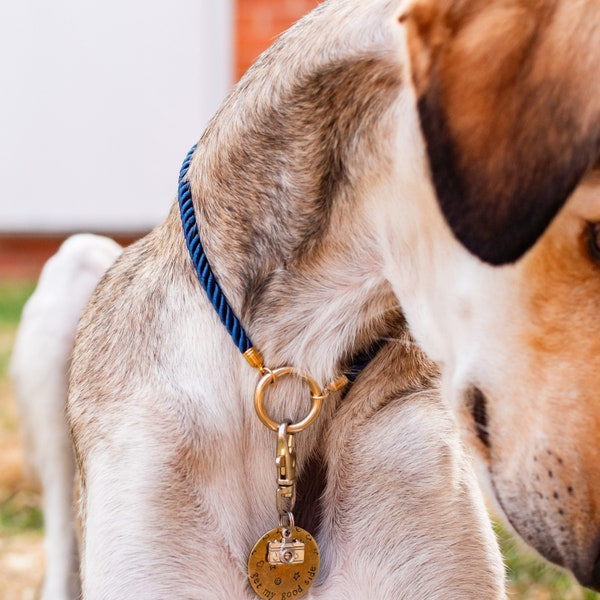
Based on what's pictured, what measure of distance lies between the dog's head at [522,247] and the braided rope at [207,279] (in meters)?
0.42

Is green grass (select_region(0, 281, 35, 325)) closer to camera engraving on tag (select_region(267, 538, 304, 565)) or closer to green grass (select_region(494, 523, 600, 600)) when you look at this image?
green grass (select_region(494, 523, 600, 600))

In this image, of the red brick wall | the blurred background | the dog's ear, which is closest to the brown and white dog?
the dog's ear

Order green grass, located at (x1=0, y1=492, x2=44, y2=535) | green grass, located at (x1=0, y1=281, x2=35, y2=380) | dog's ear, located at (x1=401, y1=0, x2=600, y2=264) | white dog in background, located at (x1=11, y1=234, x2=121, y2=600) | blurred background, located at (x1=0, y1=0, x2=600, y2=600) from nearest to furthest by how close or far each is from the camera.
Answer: dog's ear, located at (x1=401, y1=0, x2=600, y2=264) < white dog in background, located at (x1=11, y1=234, x2=121, y2=600) < green grass, located at (x1=0, y1=492, x2=44, y2=535) < green grass, located at (x1=0, y1=281, x2=35, y2=380) < blurred background, located at (x1=0, y1=0, x2=600, y2=600)

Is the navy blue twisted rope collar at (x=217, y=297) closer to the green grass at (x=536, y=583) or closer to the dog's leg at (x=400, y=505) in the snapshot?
the dog's leg at (x=400, y=505)

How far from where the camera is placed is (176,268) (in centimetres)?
248

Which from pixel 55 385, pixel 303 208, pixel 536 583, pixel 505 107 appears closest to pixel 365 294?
pixel 303 208

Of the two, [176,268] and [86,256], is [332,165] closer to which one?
[176,268]

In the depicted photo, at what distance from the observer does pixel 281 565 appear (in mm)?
2309

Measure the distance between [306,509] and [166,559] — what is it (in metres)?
0.34

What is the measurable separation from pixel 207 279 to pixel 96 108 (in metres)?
7.18

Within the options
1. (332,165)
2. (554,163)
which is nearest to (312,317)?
(332,165)

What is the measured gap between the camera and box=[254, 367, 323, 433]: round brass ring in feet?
7.59

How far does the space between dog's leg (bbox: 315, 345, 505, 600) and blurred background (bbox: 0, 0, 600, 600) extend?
671 cm

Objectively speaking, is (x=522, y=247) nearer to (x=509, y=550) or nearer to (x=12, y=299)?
(x=509, y=550)
